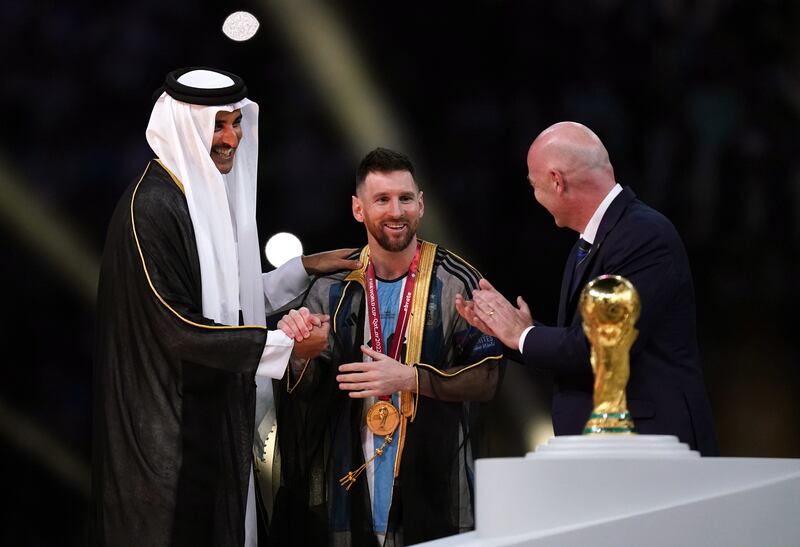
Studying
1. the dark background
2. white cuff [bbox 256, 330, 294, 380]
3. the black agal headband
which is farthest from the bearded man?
the dark background

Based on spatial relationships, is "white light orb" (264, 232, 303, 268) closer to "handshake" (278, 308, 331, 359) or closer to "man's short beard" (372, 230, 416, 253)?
"man's short beard" (372, 230, 416, 253)

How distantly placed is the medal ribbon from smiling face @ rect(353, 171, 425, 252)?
123 millimetres

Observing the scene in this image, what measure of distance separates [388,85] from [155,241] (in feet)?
7.19

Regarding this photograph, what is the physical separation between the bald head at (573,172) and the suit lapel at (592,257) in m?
0.08

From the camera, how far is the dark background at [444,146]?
5129mm

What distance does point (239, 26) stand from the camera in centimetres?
538

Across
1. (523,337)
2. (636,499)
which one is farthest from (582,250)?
(636,499)

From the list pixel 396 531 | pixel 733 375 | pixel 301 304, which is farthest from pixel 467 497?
pixel 733 375

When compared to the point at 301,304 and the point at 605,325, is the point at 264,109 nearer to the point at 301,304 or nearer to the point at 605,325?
the point at 301,304

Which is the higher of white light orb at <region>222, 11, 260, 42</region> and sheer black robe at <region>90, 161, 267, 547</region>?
white light orb at <region>222, 11, 260, 42</region>

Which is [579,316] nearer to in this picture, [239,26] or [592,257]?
[592,257]

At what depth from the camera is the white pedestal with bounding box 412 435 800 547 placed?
6.57 ft

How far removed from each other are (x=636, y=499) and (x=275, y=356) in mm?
1712

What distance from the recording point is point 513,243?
5.43m
